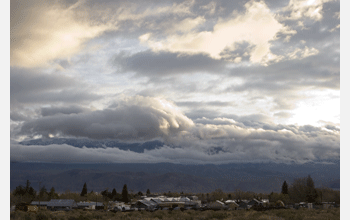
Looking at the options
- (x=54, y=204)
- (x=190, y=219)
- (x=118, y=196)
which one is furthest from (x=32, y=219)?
(x=118, y=196)

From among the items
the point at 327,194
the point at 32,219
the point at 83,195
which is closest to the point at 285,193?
the point at 327,194

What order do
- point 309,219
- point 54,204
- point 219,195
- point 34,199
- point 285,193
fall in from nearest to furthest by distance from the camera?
point 309,219
point 54,204
point 34,199
point 285,193
point 219,195

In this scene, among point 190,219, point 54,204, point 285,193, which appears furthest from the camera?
point 285,193

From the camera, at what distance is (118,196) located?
534 feet

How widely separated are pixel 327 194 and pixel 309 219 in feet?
328

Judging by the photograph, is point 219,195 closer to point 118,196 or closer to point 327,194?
point 118,196

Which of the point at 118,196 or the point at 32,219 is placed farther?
the point at 118,196
